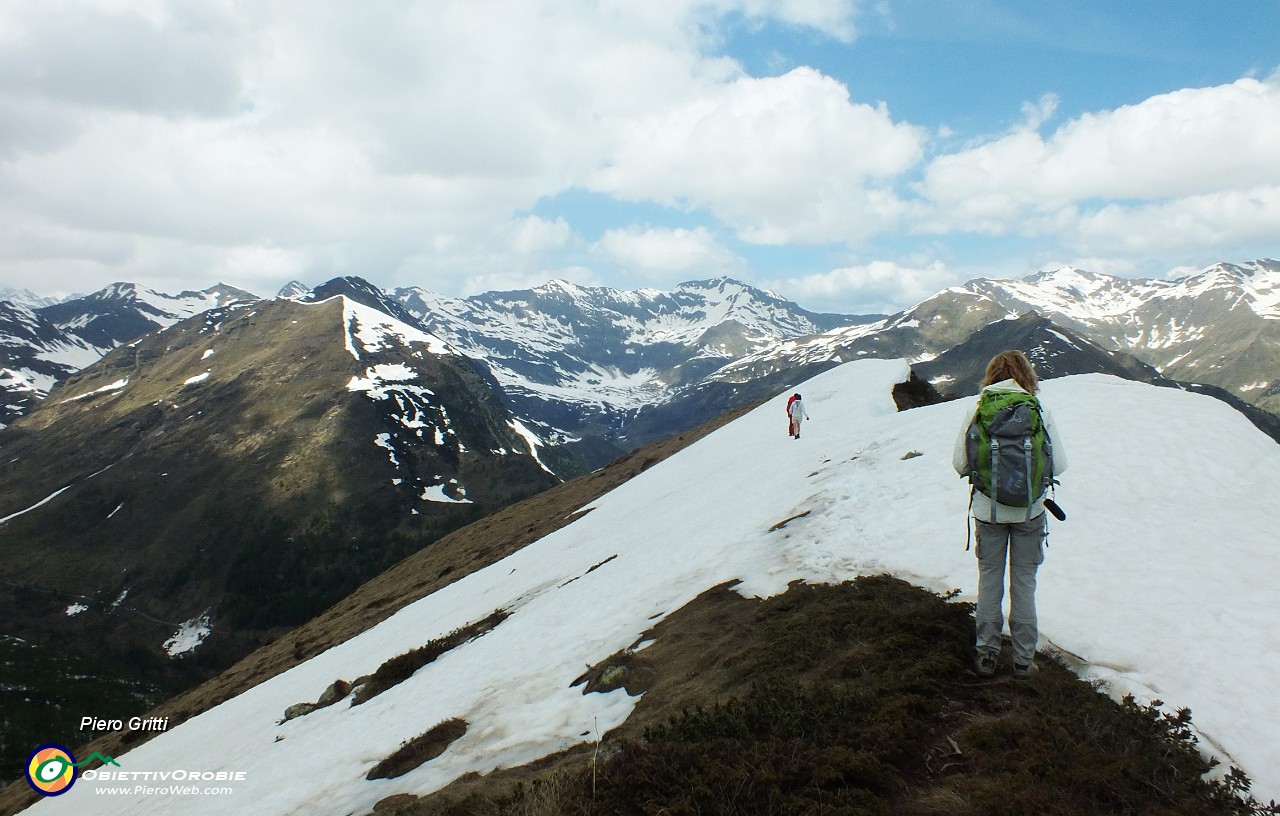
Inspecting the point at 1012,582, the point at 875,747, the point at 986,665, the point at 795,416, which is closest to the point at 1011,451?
the point at 1012,582

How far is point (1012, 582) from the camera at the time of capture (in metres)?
9.16

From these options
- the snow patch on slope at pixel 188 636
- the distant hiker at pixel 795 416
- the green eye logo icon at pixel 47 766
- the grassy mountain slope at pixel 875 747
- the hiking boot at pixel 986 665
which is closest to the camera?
the grassy mountain slope at pixel 875 747

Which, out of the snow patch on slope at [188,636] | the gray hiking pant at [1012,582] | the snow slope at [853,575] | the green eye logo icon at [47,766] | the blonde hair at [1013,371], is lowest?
the snow patch on slope at [188,636]

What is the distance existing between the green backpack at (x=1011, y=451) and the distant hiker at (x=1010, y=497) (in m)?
0.01

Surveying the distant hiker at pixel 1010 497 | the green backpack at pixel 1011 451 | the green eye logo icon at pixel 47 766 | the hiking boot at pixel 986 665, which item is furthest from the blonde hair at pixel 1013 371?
the green eye logo icon at pixel 47 766

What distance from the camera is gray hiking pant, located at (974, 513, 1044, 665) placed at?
29.3 ft

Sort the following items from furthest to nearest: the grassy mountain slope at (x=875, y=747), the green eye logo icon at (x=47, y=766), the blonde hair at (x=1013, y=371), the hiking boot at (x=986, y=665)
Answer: the green eye logo icon at (x=47, y=766)
the blonde hair at (x=1013, y=371)
the hiking boot at (x=986, y=665)
the grassy mountain slope at (x=875, y=747)

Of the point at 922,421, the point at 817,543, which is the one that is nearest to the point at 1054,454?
the point at 817,543

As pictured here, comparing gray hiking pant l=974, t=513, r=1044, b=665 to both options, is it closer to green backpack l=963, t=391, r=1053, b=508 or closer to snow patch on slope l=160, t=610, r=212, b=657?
green backpack l=963, t=391, r=1053, b=508

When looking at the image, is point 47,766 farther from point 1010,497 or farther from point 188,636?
point 188,636

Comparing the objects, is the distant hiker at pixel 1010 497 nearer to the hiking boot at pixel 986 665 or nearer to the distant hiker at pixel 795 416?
the hiking boot at pixel 986 665

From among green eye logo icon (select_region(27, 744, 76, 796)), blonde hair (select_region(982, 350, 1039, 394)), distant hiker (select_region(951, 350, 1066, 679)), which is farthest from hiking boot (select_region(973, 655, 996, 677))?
green eye logo icon (select_region(27, 744, 76, 796))

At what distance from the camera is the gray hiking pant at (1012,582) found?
895 cm

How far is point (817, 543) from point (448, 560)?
175 feet
